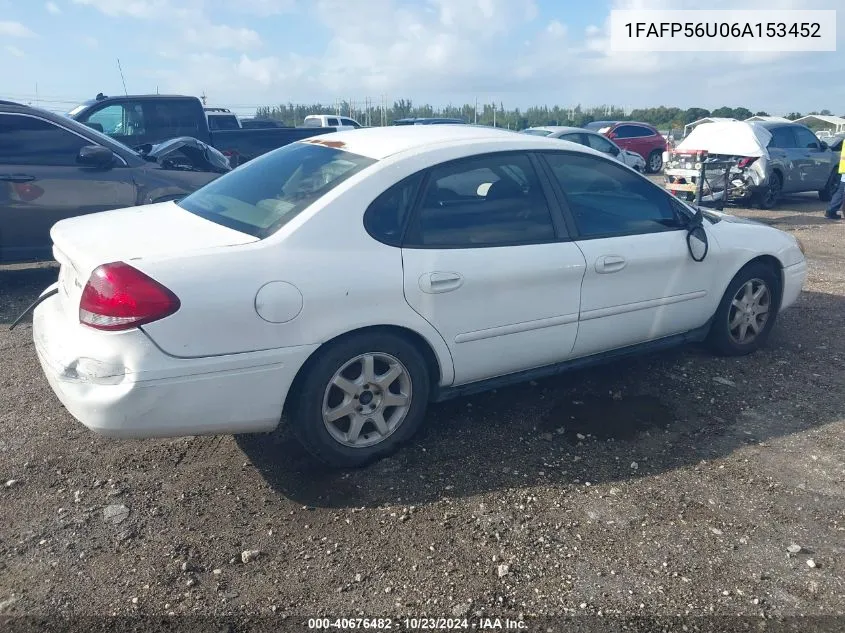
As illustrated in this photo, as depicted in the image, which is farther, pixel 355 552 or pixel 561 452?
pixel 561 452

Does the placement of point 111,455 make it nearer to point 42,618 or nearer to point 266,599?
point 42,618

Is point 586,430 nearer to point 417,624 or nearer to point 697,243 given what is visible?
point 697,243

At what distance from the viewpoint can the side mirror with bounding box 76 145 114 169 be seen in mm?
6402

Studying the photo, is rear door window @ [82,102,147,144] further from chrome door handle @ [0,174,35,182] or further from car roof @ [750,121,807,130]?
car roof @ [750,121,807,130]

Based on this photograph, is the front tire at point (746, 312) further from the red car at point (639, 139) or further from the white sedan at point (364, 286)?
the red car at point (639, 139)

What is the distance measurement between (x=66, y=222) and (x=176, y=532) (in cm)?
186

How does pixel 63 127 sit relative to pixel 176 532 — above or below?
above

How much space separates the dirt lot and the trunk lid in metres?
0.96

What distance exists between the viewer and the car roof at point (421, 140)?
3609mm

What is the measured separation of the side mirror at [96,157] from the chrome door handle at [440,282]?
4.53 meters

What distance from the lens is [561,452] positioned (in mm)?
3623

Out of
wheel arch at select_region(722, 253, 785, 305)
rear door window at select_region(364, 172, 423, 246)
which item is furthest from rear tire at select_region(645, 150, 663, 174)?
rear door window at select_region(364, 172, 423, 246)

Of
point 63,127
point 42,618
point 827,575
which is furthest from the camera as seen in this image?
point 63,127

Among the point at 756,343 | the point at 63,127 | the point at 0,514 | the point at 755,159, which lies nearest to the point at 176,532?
the point at 0,514
